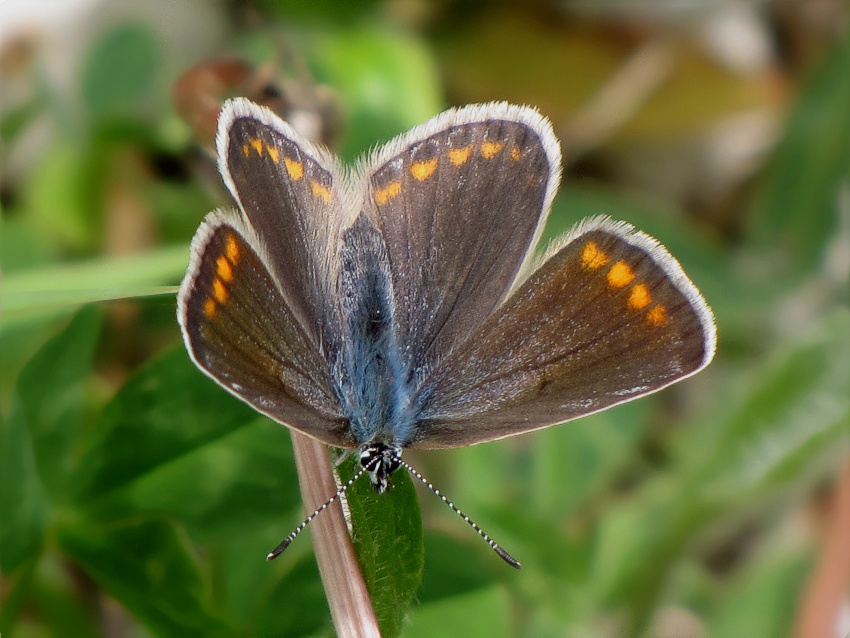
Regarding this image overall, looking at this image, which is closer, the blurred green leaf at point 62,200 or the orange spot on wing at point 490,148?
the orange spot on wing at point 490,148

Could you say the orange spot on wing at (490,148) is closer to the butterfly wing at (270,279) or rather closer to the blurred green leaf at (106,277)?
the butterfly wing at (270,279)

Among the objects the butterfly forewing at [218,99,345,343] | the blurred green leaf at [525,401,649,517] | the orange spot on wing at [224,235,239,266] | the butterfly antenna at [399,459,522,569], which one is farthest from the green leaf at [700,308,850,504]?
the orange spot on wing at [224,235,239,266]

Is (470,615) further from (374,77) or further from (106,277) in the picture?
(374,77)

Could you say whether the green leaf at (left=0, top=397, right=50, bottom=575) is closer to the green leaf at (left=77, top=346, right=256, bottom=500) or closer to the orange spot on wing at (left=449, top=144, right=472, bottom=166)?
the green leaf at (left=77, top=346, right=256, bottom=500)

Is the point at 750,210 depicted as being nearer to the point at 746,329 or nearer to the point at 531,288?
the point at 746,329

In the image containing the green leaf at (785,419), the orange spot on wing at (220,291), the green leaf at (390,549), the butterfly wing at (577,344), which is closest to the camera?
the green leaf at (390,549)

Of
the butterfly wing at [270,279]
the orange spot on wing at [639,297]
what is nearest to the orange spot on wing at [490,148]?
the butterfly wing at [270,279]

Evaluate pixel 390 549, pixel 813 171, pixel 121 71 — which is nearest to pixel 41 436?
pixel 390 549

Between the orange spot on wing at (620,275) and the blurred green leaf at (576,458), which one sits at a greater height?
the blurred green leaf at (576,458)
